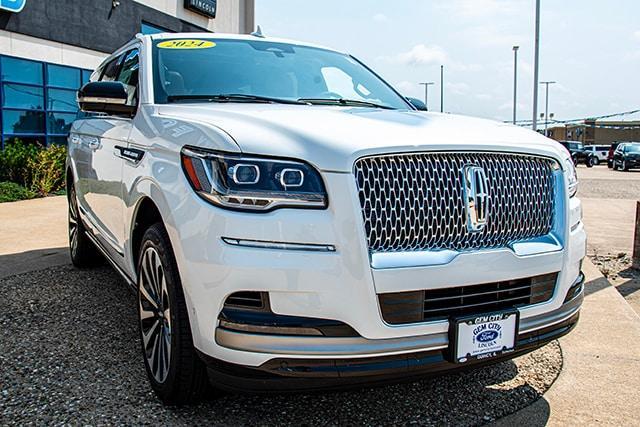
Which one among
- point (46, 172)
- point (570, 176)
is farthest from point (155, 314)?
point (46, 172)

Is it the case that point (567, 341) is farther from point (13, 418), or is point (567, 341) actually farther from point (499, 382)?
point (13, 418)

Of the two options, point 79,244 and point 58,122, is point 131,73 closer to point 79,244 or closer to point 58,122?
point 79,244

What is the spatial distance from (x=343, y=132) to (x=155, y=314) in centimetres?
128

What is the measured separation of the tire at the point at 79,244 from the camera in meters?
5.56

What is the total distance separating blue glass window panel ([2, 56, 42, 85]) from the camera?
564 inches

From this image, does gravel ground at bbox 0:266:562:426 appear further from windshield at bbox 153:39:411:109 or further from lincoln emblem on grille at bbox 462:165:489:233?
windshield at bbox 153:39:411:109

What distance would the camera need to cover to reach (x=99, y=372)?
3.38 metres

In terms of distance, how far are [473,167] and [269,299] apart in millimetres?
1012

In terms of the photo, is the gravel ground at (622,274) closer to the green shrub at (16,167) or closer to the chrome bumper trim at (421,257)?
the chrome bumper trim at (421,257)

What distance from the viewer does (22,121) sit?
15125 millimetres

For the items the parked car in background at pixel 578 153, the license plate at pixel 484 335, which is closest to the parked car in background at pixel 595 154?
the parked car in background at pixel 578 153

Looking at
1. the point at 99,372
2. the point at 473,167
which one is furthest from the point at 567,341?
the point at 99,372

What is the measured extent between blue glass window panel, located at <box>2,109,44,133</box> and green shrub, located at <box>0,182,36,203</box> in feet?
9.90

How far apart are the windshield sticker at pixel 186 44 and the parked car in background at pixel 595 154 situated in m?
41.4
